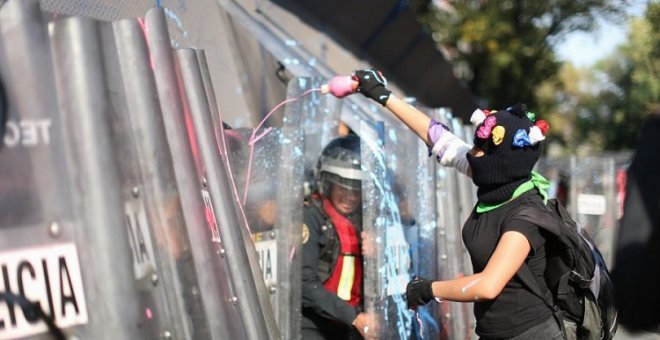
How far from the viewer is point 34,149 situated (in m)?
1.75

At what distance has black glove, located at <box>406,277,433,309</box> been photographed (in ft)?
9.97

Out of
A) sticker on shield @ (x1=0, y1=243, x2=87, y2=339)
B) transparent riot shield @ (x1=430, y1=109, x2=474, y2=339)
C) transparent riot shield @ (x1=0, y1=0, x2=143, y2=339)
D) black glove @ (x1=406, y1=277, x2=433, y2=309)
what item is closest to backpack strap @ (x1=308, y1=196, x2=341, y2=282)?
black glove @ (x1=406, y1=277, x2=433, y2=309)

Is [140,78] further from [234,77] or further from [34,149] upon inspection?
[234,77]

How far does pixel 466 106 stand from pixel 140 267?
9000 mm

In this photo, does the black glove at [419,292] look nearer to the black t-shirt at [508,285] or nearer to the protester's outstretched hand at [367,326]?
the black t-shirt at [508,285]

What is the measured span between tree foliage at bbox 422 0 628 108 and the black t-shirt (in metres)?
14.4

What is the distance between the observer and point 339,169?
3.71m

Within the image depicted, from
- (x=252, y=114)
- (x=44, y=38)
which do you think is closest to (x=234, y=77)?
(x=252, y=114)

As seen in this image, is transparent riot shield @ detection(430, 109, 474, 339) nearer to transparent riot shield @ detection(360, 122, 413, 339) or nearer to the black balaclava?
transparent riot shield @ detection(360, 122, 413, 339)

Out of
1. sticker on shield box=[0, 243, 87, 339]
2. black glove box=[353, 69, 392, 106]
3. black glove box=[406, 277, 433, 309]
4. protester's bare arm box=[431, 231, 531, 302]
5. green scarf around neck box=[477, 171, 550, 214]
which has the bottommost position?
black glove box=[406, 277, 433, 309]

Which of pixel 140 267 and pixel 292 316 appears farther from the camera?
pixel 292 316

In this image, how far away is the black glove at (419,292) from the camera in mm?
3039

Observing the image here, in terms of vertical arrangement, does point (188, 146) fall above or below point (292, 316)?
above

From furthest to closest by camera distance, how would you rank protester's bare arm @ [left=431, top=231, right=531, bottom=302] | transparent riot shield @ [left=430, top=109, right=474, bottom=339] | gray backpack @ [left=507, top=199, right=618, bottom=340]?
transparent riot shield @ [left=430, top=109, right=474, bottom=339] < gray backpack @ [left=507, top=199, right=618, bottom=340] < protester's bare arm @ [left=431, top=231, right=531, bottom=302]
